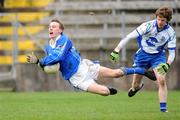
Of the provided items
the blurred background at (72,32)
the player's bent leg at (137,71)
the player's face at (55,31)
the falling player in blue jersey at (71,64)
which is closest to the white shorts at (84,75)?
the falling player in blue jersey at (71,64)

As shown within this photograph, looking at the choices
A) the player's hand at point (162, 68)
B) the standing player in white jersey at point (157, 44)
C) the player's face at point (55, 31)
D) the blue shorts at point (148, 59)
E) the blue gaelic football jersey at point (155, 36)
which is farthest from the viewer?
the blue shorts at point (148, 59)

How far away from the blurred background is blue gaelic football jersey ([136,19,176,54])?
7.59 m

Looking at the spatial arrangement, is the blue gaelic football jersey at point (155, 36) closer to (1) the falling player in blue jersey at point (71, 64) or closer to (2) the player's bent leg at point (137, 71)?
(2) the player's bent leg at point (137, 71)

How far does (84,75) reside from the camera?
40.3ft

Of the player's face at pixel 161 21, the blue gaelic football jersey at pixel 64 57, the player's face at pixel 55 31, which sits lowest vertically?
the blue gaelic football jersey at pixel 64 57

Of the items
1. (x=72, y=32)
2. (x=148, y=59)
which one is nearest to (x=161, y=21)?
(x=148, y=59)

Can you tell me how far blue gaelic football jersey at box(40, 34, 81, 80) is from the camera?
12.0 m

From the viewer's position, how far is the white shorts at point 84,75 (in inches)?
483

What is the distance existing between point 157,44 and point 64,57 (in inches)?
87.9

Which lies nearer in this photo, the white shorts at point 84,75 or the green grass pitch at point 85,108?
the green grass pitch at point 85,108

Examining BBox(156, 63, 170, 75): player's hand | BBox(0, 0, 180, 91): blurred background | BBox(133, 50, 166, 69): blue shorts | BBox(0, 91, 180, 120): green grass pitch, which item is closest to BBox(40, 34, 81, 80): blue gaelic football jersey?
BBox(0, 91, 180, 120): green grass pitch

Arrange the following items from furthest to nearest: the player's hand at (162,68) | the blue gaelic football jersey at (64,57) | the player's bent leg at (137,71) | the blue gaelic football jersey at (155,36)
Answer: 1. the blue gaelic football jersey at (155,36)
2. the player's hand at (162,68)
3. the player's bent leg at (137,71)
4. the blue gaelic football jersey at (64,57)

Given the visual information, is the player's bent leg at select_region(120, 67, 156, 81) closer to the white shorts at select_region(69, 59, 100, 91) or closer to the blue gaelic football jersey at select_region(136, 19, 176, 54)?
the white shorts at select_region(69, 59, 100, 91)

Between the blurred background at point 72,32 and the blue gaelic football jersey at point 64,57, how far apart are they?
30.0ft
